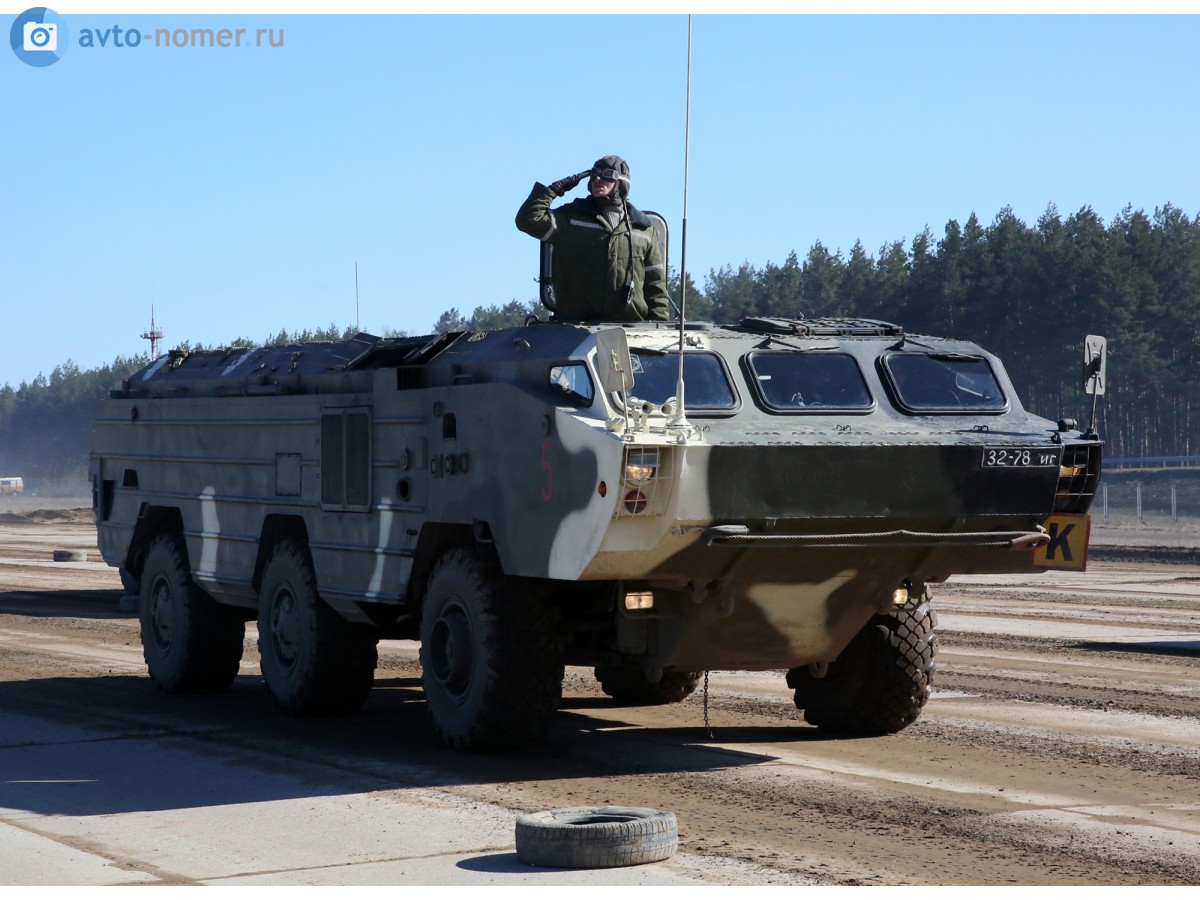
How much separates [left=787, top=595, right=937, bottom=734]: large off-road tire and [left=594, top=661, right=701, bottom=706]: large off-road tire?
1.55 m

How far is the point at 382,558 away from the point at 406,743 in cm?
102

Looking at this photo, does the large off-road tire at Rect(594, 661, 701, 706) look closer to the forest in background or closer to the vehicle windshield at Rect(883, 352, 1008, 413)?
the vehicle windshield at Rect(883, 352, 1008, 413)

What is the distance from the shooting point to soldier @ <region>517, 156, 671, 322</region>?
10.8 meters

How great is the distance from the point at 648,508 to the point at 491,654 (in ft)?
4.31

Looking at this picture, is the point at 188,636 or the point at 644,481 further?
the point at 188,636

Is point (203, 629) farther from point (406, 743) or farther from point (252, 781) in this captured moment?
point (252, 781)

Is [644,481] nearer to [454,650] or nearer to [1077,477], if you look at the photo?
[454,650]

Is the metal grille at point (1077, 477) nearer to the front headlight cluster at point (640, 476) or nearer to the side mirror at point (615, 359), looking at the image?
the front headlight cluster at point (640, 476)

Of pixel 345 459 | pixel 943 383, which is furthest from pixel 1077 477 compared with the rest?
pixel 345 459

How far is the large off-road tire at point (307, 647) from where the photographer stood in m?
11.1

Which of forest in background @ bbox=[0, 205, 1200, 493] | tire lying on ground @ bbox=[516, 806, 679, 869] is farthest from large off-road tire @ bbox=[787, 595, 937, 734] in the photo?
forest in background @ bbox=[0, 205, 1200, 493]

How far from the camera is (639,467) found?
8.44 meters

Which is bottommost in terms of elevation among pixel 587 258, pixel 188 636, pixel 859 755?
pixel 859 755

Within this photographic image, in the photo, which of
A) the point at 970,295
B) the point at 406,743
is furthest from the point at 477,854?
the point at 970,295
